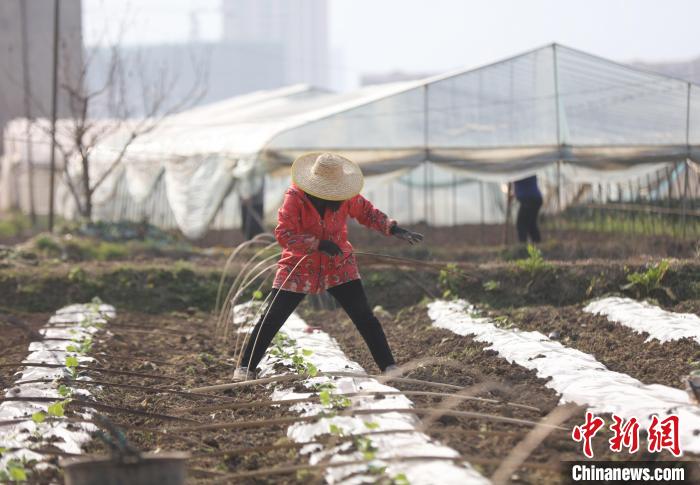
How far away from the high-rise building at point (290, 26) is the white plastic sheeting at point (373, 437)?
15930 centimetres

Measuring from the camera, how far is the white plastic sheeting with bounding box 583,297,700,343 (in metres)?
6.20

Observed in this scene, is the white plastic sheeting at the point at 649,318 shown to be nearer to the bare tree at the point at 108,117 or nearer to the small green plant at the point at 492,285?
the small green plant at the point at 492,285

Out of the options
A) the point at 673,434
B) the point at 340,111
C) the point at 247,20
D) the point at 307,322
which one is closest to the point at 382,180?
the point at 340,111

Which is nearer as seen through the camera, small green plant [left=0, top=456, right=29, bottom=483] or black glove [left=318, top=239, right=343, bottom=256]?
small green plant [left=0, top=456, right=29, bottom=483]

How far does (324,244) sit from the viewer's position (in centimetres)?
530

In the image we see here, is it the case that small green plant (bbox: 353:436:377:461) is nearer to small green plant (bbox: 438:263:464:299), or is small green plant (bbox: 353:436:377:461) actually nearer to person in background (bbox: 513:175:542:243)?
small green plant (bbox: 438:263:464:299)

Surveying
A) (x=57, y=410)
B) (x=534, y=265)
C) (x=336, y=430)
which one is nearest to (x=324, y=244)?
(x=336, y=430)

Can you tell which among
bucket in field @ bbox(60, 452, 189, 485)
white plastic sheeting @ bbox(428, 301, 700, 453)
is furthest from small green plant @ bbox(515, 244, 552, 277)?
bucket in field @ bbox(60, 452, 189, 485)

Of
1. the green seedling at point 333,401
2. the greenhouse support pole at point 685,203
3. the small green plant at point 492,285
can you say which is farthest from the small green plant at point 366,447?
the greenhouse support pole at point 685,203

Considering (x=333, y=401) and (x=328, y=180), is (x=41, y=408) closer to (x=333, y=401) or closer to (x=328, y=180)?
(x=333, y=401)

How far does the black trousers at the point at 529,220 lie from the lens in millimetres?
11289

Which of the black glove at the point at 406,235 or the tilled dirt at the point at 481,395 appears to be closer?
the tilled dirt at the point at 481,395

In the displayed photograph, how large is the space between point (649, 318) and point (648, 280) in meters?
1.29

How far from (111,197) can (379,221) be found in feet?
45.9
